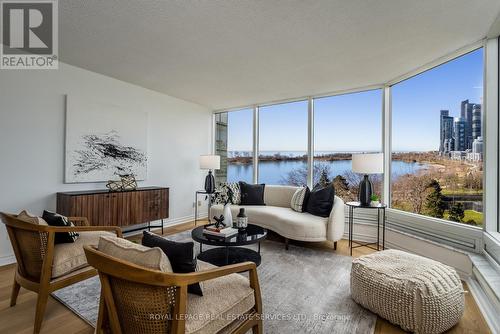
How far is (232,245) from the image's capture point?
2.48 metres

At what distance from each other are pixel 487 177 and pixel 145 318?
3.16m

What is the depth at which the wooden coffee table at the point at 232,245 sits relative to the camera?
2.51m

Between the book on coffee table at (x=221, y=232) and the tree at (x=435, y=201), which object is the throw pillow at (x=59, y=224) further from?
the tree at (x=435, y=201)

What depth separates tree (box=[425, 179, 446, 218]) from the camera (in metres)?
2.97

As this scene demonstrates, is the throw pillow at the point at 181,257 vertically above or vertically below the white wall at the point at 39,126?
below

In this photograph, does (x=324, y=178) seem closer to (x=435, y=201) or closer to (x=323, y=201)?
(x=323, y=201)

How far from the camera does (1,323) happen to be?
1786mm

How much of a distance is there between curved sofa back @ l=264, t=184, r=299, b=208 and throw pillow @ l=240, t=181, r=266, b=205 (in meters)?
0.13

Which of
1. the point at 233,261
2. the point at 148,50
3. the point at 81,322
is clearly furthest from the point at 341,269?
the point at 148,50

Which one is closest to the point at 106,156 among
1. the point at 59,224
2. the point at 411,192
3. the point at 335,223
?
the point at 59,224

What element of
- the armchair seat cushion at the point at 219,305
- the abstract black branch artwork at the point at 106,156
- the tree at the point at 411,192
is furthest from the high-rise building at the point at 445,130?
the abstract black branch artwork at the point at 106,156

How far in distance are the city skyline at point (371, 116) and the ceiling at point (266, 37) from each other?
32 cm

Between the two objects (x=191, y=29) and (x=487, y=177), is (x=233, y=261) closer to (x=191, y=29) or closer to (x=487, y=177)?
(x=191, y=29)

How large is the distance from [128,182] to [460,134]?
4405 millimetres
